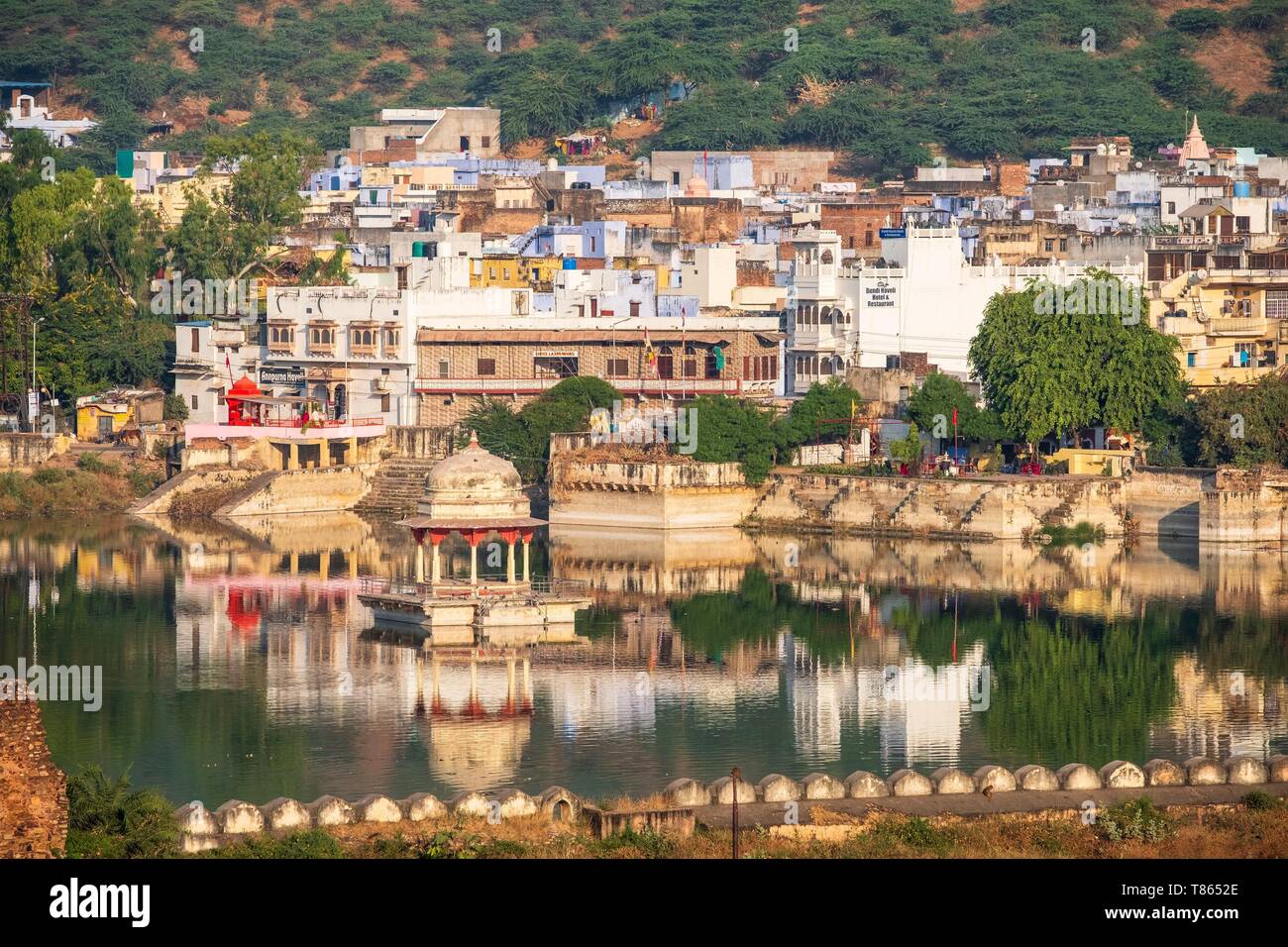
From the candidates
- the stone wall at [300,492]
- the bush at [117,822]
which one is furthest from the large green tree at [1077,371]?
the bush at [117,822]

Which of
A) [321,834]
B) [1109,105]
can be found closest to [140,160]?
[1109,105]

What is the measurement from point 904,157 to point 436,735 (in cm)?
6966

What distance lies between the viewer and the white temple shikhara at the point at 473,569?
42.4m

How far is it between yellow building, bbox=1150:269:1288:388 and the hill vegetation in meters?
41.2

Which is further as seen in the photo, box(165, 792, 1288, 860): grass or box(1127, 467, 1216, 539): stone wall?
box(1127, 467, 1216, 539): stone wall

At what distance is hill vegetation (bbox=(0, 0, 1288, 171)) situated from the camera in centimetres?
10644

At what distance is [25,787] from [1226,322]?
40213mm

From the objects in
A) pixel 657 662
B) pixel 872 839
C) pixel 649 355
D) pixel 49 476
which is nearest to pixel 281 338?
pixel 49 476

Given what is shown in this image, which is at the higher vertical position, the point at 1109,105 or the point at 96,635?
the point at 1109,105

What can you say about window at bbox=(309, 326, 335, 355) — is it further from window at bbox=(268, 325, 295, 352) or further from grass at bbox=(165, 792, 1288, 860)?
grass at bbox=(165, 792, 1288, 860)

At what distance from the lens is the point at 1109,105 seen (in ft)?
353

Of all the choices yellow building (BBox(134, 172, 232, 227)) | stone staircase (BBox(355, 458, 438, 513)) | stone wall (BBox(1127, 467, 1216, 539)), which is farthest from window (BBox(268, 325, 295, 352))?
stone wall (BBox(1127, 467, 1216, 539))

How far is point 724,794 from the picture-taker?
28.8 m

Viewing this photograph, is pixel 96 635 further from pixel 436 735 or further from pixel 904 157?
pixel 904 157
